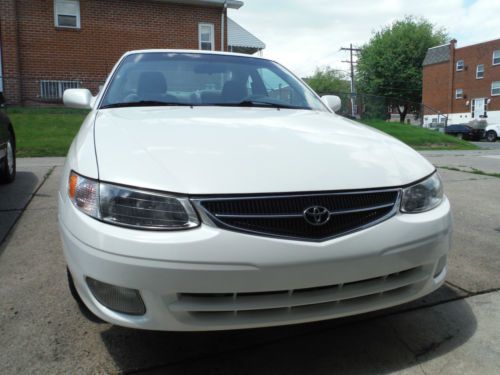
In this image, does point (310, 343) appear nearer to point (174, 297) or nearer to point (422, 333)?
point (422, 333)

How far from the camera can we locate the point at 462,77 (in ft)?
144

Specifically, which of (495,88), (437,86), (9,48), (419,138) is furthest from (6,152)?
(437,86)

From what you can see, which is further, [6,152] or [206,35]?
[206,35]

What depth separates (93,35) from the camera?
16.1m

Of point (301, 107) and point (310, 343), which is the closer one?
point (310, 343)

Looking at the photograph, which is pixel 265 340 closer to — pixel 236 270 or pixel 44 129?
pixel 236 270

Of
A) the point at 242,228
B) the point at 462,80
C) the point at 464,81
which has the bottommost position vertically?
the point at 242,228

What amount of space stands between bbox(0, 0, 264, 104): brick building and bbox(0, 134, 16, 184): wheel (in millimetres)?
9865

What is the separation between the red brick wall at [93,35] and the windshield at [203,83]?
42.8 feet

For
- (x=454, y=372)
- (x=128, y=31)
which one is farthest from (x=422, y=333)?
(x=128, y=31)

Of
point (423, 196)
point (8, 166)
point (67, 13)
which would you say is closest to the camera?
point (423, 196)

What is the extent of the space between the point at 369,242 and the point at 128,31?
644 inches

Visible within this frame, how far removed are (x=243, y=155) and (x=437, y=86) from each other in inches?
1953

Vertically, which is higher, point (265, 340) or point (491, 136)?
point (265, 340)
